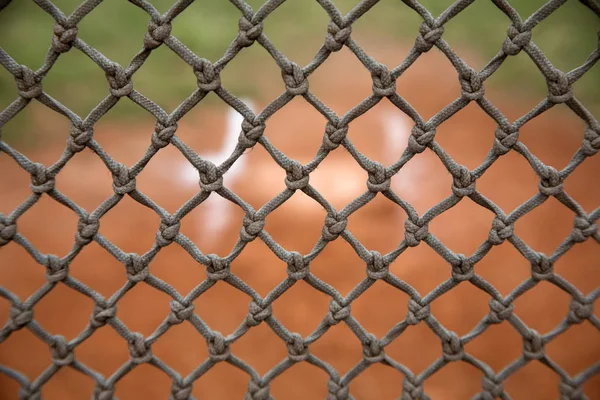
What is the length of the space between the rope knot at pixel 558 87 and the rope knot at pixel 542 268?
18 cm

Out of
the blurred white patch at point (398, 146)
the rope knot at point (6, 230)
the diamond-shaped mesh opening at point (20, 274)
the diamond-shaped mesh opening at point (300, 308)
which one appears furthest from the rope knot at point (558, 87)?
the diamond-shaped mesh opening at point (20, 274)

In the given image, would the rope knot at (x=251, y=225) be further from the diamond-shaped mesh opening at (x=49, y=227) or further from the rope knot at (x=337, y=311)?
the diamond-shaped mesh opening at (x=49, y=227)

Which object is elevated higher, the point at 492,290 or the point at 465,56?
the point at 465,56

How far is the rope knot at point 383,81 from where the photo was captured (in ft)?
1.90

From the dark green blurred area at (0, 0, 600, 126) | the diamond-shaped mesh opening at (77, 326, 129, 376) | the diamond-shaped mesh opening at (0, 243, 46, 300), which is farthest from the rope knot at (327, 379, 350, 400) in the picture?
the dark green blurred area at (0, 0, 600, 126)

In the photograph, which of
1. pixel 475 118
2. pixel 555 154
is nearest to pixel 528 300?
pixel 555 154

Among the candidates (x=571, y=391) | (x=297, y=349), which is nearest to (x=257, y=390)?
(x=297, y=349)

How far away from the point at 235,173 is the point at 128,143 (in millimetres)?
458

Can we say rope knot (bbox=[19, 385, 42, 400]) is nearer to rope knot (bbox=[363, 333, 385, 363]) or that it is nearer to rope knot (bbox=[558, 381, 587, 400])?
rope knot (bbox=[363, 333, 385, 363])

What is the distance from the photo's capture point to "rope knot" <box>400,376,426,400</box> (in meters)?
0.68

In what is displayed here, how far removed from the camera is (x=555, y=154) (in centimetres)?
178

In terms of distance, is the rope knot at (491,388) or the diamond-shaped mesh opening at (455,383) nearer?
the rope knot at (491,388)

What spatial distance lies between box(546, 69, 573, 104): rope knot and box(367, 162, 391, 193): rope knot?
0.20 m

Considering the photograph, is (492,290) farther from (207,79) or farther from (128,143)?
(128,143)
